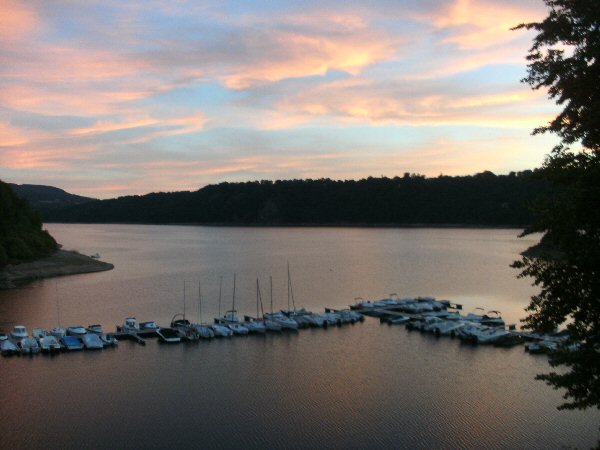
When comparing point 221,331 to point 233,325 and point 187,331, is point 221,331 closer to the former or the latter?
point 233,325

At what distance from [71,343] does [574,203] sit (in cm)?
2507

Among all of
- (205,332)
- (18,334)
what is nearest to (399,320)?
(205,332)

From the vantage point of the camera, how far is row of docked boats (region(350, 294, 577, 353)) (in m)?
29.3

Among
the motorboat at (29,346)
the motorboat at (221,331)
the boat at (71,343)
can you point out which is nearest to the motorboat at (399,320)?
the motorboat at (221,331)

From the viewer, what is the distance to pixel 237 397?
21156mm

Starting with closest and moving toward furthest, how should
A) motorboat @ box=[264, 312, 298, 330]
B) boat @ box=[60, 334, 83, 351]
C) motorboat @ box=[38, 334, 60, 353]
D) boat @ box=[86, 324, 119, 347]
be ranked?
motorboat @ box=[38, 334, 60, 353] → boat @ box=[60, 334, 83, 351] → boat @ box=[86, 324, 119, 347] → motorboat @ box=[264, 312, 298, 330]

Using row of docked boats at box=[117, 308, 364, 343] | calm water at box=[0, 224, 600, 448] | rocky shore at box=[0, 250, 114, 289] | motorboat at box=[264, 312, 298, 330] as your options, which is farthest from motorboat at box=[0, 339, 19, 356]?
rocky shore at box=[0, 250, 114, 289]

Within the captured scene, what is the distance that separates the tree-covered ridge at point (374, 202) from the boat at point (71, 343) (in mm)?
105747

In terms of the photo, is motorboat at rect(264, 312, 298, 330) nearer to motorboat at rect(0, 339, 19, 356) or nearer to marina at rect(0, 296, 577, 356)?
marina at rect(0, 296, 577, 356)

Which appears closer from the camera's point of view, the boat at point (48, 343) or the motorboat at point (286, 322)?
the boat at point (48, 343)

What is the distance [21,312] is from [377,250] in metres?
58.8

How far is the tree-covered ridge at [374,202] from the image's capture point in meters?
146

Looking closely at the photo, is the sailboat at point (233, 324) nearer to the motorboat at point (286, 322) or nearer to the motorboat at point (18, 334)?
the motorboat at point (286, 322)

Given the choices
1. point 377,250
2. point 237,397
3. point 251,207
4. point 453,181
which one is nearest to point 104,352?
point 237,397
